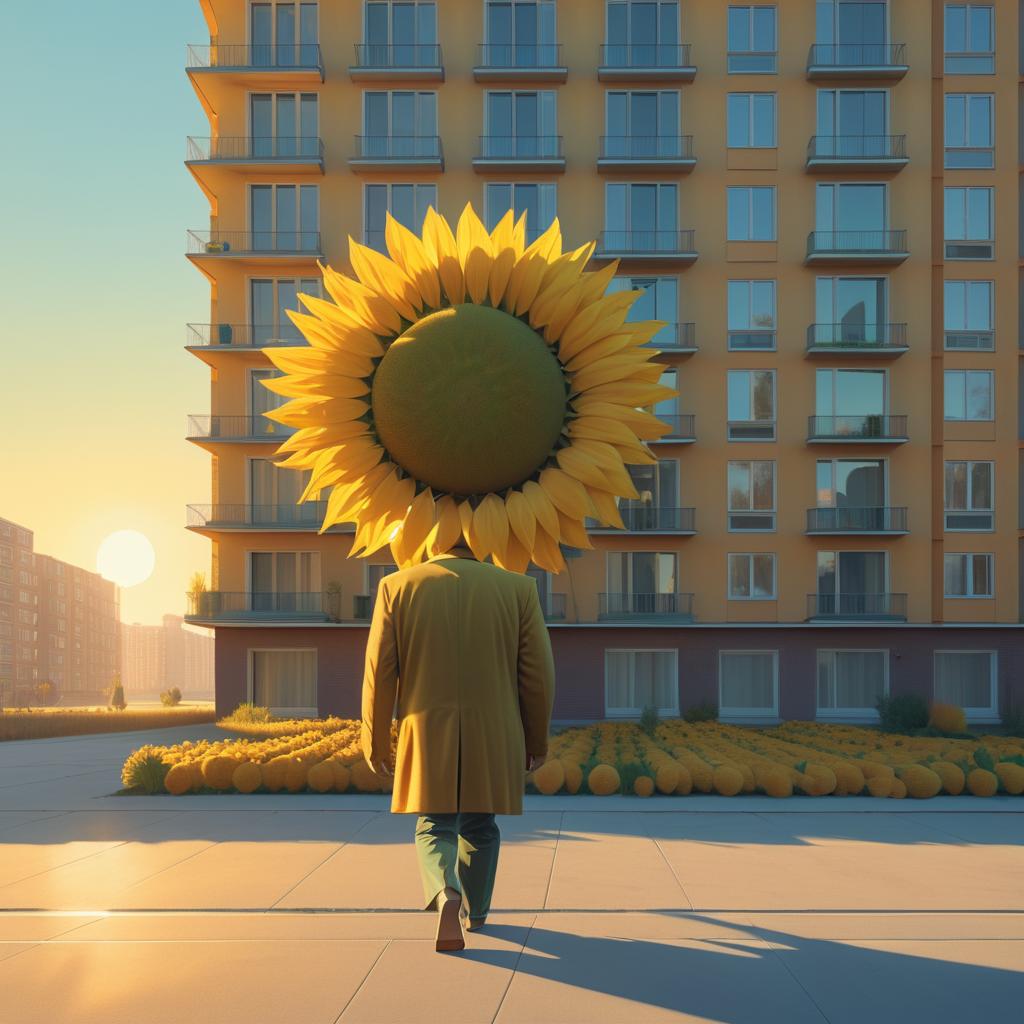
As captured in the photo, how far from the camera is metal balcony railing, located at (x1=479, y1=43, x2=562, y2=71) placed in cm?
3167

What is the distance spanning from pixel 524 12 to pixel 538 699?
100 ft

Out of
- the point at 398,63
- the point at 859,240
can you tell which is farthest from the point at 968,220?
the point at 398,63

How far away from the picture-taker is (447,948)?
17.9ft

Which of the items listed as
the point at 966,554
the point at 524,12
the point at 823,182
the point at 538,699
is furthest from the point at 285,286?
the point at 538,699

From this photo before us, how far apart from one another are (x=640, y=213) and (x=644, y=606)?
11985mm

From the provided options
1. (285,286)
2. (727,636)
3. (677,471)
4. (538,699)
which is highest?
(285,286)

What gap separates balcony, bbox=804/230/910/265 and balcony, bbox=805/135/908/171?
1883mm

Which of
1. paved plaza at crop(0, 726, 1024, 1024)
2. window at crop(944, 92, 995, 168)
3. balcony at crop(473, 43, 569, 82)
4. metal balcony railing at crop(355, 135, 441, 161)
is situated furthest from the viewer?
window at crop(944, 92, 995, 168)

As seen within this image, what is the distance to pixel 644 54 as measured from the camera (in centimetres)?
3162

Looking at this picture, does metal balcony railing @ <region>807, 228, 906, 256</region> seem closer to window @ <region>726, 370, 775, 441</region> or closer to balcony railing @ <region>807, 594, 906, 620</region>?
window @ <region>726, 370, 775, 441</region>

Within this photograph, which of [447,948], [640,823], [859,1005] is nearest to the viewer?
[859,1005]

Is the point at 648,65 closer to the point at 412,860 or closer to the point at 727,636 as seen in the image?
the point at 727,636

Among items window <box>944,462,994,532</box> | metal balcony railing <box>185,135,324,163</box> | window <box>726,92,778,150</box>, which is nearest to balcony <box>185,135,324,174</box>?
metal balcony railing <box>185,135,324,163</box>

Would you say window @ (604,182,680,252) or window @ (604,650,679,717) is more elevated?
window @ (604,182,680,252)
